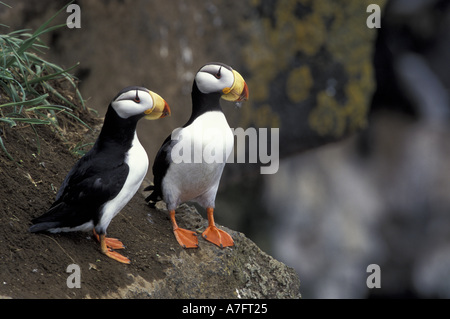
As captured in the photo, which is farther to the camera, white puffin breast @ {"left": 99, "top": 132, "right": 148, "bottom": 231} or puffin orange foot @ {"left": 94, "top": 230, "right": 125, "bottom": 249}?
puffin orange foot @ {"left": 94, "top": 230, "right": 125, "bottom": 249}

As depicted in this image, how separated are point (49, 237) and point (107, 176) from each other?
0.39m

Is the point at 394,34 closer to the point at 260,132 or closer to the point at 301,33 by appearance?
the point at 301,33

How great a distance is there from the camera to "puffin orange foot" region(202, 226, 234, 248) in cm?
357

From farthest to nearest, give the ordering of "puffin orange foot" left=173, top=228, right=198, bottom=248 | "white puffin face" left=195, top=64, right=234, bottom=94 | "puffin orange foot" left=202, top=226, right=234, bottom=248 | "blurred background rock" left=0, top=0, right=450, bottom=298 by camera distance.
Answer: "blurred background rock" left=0, top=0, right=450, bottom=298
"puffin orange foot" left=202, top=226, right=234, bottom=248
"puffin orange foot" left=173, top=228, right=198, bottom=248
"white puffin face" left=195, top=64, right=234, bottom=94

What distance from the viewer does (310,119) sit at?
5695mm

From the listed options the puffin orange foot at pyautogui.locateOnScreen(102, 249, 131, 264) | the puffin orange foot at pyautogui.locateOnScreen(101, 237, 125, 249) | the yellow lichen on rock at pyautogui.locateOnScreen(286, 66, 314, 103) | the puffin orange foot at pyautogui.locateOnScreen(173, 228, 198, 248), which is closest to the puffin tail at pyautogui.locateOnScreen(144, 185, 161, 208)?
the puffin orange foot at pyautogui.locateOnScreen(173, 228, 198, 248)

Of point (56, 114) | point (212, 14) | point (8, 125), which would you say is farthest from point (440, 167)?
point (8, 125)

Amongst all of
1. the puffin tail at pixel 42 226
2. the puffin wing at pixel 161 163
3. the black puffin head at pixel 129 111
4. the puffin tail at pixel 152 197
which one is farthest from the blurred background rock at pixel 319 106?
the puffin tail at pixel 42 226

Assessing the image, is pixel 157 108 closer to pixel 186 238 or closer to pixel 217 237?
pixel 186 238

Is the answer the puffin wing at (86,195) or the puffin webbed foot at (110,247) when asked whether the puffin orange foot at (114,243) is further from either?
the puffin wing at (86,195)

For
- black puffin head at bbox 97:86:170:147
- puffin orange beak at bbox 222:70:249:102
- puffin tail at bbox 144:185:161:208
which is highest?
puffin orange beak at bbox 222:70:249:102

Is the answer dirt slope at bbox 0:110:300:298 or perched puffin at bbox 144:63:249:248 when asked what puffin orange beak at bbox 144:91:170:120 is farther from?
dirt slope at bbox 0:110:300:298

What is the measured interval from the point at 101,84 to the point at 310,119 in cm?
184

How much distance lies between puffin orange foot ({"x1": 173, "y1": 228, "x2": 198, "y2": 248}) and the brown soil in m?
0.04
